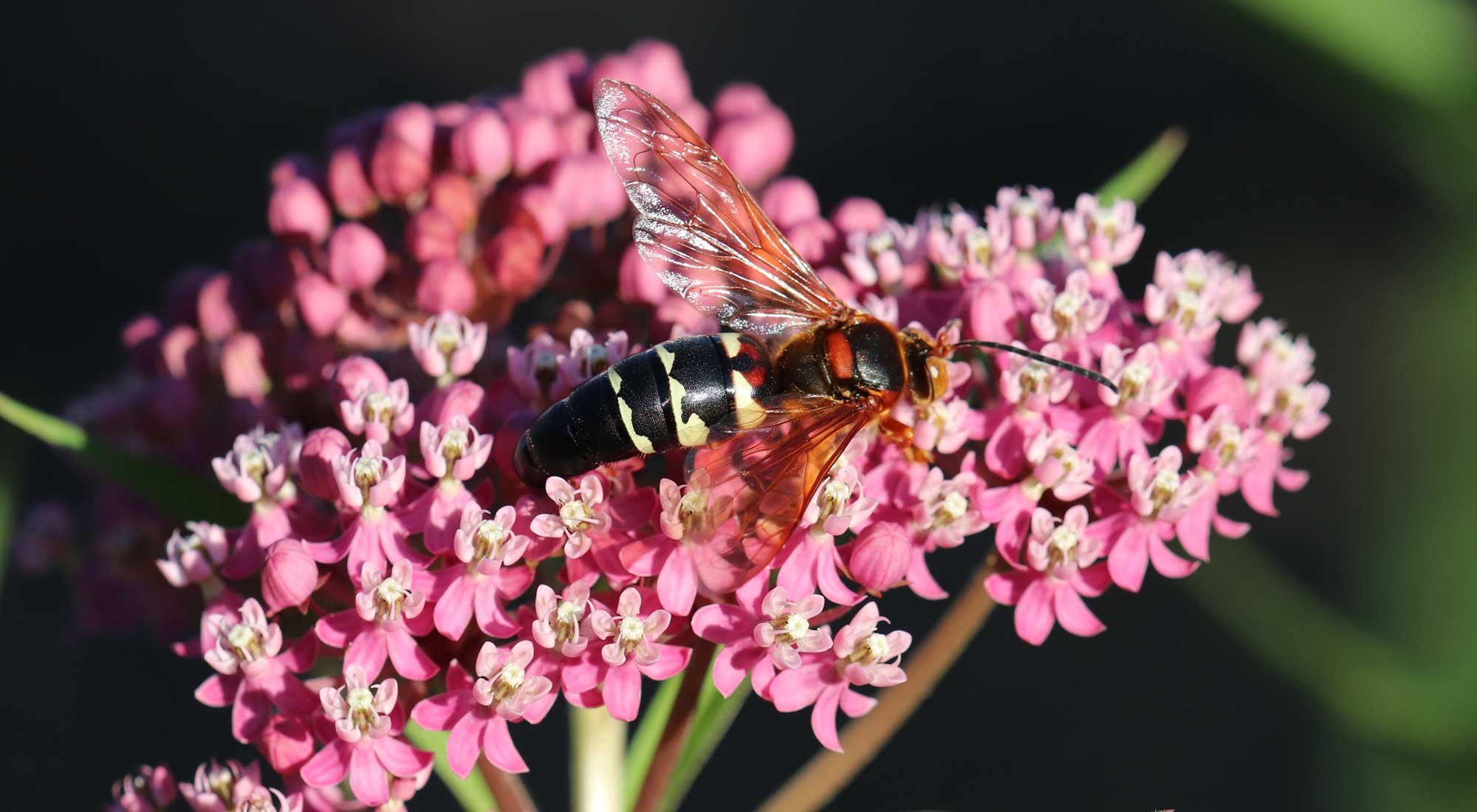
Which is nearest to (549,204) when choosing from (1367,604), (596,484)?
(596,484)

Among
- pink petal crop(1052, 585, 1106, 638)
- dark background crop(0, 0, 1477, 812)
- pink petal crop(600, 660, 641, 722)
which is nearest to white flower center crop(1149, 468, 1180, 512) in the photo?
pink petal crop(1052, 585, 1106, 638)

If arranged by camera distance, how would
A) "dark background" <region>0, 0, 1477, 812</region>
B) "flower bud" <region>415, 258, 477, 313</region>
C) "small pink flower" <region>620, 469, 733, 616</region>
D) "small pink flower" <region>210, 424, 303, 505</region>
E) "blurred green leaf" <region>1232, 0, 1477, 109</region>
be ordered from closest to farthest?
"small pink flower" <region>620, 469, 733, 616</region> < "small pink flower" <region>210, 424, 303, 505</region> < "flower bud" <region>415, 258, 477, 313</region> < "blurred green leaf" <region>1232, 0, 1477, 109</region> < "dark background" <region>0, 0, 1477, 812</region>

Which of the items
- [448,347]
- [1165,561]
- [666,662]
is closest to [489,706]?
[666,662]

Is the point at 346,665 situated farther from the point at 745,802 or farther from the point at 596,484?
the point at 745,802

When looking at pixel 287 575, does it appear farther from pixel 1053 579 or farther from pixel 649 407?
pixel 1053 579

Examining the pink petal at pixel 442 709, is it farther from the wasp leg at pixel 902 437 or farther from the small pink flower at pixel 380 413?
the wasp leg at pixel 902 437

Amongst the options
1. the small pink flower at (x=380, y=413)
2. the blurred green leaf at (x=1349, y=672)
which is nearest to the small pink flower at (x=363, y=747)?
the small pink flower at (x=380, y=413)

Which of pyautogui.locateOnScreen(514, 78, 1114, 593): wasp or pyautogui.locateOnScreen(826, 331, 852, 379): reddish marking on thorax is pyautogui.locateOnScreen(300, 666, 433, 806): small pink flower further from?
pyautogui.locateOnScreen(826, 331, 852, 379): reddish marking on thorax
